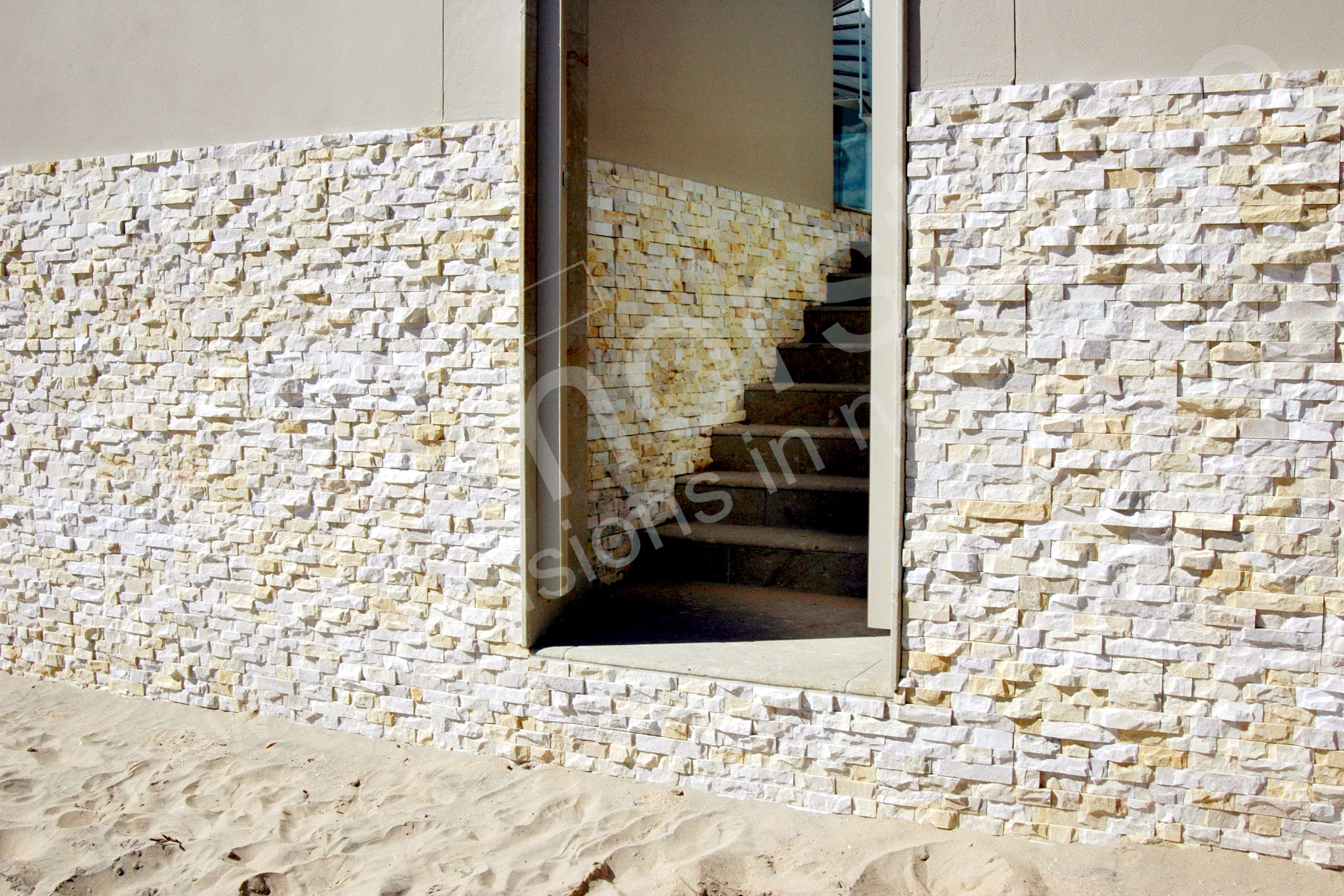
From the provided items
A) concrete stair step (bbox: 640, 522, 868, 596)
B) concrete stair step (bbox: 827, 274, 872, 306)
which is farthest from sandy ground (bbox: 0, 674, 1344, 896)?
concrete stair step (bbox: 827, 274, 872, 306)

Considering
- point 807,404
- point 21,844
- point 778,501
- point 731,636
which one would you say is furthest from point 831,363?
point 21,844

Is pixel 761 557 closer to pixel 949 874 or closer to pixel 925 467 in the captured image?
pixel 925 467

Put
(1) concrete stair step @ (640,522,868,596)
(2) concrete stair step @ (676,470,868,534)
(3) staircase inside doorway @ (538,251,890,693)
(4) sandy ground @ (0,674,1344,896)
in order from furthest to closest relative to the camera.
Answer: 1. (2) concrete stair step @ (676,470,868,534)
2. (1) concrete stair step @ (640,522,868,596)
3. (3) staircase inside doorway @ (538,251,890,693)
4. (4) sandy ground @ (0,674,1344,896)

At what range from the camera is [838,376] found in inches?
209

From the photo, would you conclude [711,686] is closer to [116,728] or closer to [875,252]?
[875,252]

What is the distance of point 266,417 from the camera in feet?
12.8

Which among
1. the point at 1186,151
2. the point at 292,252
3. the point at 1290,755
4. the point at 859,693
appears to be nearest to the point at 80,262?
the point at 292,252

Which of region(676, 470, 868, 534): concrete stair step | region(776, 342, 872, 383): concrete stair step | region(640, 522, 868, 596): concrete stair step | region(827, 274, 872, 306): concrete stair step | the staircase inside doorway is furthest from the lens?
region(827, 274, 872, 306): concrete stair step

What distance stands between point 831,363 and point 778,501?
3.22 feet

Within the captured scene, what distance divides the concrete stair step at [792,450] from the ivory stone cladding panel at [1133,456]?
1857 millimetres

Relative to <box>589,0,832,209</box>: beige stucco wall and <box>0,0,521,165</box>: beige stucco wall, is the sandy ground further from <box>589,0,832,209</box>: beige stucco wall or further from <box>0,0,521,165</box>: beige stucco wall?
<box>589,0,832,209</box>: beige stucco wall

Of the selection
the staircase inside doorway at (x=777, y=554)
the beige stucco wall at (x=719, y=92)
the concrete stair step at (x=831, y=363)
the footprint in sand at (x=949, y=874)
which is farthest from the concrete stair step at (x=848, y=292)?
the footprint in sand at (x=949, y=874)

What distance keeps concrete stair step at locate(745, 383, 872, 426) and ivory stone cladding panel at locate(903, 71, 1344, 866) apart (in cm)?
211

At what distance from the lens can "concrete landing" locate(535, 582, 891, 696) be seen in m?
3.29
